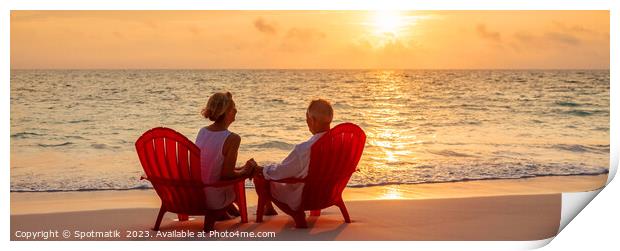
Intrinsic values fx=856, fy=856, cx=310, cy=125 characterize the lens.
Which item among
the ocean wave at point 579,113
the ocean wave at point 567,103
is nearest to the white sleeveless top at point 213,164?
the ocean wave at point 579,113

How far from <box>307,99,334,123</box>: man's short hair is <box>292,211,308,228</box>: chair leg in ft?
1.83

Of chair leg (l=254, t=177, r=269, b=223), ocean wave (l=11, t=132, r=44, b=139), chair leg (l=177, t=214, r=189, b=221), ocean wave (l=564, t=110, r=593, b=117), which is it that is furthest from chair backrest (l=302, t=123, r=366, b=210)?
ocean wave (l=564, t=110, r=593, b=117)

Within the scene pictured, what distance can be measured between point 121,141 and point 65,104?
210 centimetres

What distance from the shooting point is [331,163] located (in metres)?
4.90

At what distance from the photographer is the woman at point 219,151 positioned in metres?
4.81

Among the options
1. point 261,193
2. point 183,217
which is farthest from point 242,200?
point 183,217

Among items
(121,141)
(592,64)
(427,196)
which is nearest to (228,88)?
(121,141)

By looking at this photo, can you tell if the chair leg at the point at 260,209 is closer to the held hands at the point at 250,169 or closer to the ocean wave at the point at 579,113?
the held hands at the point at 250,169

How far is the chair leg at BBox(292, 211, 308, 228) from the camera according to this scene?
496cm

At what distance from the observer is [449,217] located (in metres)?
5.46

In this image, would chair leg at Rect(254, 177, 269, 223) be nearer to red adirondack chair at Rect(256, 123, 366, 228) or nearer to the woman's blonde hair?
red adirondack chair at Rect(256, 123, 366, 228)

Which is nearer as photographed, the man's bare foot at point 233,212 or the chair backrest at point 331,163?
the chair backrest at point 331,163
